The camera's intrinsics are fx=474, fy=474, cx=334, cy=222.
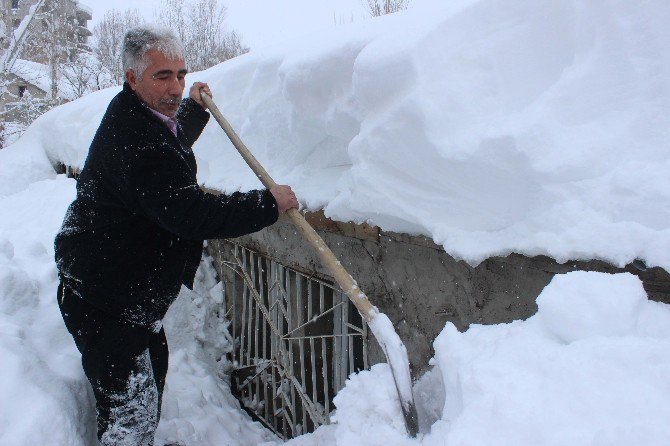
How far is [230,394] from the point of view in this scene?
12.7 feet

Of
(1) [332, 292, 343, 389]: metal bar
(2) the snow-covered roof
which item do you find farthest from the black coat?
(2) the snow-covered roof

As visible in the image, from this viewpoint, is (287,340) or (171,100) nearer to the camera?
(171,100)

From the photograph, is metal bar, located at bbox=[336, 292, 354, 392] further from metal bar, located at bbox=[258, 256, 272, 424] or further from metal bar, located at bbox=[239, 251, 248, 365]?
metal bar, located at bbox=[239, 251, 248, 365]

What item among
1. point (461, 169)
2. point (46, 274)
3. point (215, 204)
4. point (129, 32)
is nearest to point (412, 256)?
point (461, 169)

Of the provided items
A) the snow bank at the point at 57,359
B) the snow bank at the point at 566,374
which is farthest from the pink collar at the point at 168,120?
the snow bank at the point at 566,374

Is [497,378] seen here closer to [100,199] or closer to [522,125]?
[522,125]

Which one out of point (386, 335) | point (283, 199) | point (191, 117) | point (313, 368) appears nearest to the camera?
point (386, 335)

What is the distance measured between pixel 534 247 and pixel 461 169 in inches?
15.1

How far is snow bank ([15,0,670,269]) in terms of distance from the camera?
1411 mm

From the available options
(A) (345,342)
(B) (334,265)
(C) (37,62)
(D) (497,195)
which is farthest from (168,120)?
(C) (37,62)

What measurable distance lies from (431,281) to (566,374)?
976mm

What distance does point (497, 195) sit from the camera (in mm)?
1677

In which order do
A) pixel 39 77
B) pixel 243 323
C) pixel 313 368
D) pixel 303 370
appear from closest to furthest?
pixel 313 368 < pixel 303 370 < pixel 243 323 < pixel 39 77

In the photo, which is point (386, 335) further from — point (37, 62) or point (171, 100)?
point (37, 62)
